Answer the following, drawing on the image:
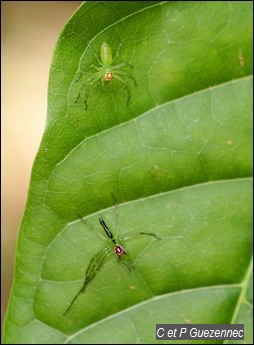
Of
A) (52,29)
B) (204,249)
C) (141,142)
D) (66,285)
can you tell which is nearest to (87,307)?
(66,285)

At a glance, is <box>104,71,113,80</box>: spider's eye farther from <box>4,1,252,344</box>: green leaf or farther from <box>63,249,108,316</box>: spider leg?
<box>63,249,108,316</box>: spider leg

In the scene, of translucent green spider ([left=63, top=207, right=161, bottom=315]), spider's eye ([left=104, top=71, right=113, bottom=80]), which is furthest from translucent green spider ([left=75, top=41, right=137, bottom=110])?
translucent green spider ([left=63, top=207, right=161, bottom=315])

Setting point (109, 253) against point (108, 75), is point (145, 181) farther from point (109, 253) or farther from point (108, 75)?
point (108, 75)

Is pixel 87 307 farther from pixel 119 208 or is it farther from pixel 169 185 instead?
pixel 169 185

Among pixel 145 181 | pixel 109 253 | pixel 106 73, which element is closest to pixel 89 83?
pixel 106 73

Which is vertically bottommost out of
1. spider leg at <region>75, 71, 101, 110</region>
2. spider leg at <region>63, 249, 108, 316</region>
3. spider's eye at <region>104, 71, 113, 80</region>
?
spider leg at <region>63, 249, 108, 316</region>

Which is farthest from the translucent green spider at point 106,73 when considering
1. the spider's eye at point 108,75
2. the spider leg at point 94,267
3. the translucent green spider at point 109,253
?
the spider leg at point 94,267
